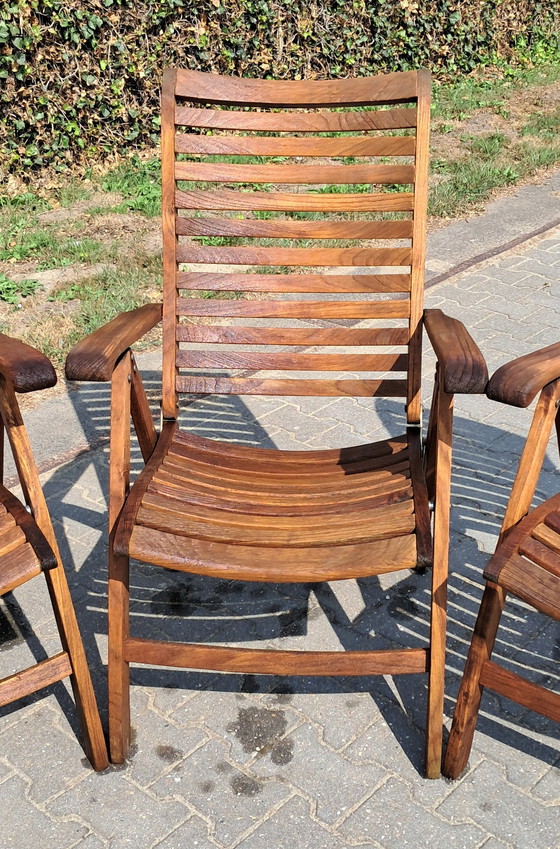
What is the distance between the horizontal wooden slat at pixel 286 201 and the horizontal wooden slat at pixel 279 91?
27cm

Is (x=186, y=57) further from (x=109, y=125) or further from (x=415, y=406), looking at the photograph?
(x=415, y=406)

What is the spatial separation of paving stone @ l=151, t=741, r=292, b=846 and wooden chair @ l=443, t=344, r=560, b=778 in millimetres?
451

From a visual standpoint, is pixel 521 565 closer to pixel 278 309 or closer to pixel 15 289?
pixel 278 309

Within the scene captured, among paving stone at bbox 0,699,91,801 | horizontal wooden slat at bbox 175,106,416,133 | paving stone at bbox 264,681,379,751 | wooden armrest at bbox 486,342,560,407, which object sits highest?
horizontal wooden slat at bbox 175,106,416,133

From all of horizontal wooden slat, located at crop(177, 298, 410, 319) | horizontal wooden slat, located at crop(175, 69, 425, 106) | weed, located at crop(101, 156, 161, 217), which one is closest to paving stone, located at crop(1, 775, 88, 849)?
horizontal wooden slat, located at crop(177, 298, 410, 319)

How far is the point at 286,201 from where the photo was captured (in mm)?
2910

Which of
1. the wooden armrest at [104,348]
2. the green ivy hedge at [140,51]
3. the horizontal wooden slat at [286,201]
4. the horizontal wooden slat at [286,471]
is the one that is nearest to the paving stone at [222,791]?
the horizontal wooden slat at [286,471]

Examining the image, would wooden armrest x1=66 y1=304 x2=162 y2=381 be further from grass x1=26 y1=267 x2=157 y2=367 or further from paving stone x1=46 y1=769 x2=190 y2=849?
grass x1=26 y1=267 x2=157 y2=367

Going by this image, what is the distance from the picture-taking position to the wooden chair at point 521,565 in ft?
6.82

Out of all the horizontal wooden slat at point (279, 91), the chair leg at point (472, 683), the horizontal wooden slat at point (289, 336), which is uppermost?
the horizontal wooden slat at point (279, 91)

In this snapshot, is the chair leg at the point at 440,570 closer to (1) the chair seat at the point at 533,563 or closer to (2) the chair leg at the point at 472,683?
(2) the chair leg at the point at 472,683

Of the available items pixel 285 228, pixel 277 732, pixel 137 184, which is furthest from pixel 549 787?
pixel 137 184

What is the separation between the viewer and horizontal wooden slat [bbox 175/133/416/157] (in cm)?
284

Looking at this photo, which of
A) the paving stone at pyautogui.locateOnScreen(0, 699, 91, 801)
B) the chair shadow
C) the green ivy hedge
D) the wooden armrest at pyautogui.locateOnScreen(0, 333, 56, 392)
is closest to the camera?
the wooden armrest at pyautogui.locateOnScreen(0, 333, 56, 392)
